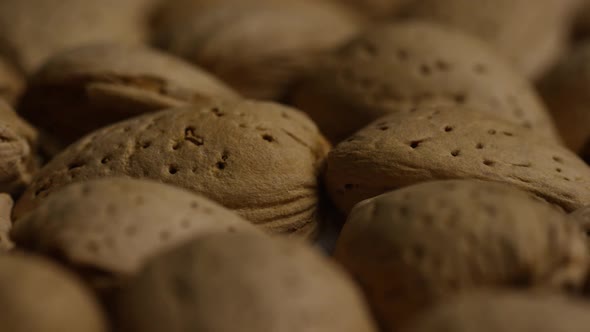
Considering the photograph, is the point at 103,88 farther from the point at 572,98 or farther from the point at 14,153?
the point at 572,98

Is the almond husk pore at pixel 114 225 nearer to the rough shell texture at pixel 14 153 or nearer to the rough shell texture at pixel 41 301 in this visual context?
the rough shell texture at pixel 41 301

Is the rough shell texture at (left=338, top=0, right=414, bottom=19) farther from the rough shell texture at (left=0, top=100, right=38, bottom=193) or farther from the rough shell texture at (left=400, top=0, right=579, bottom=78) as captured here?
the rough shell texture at (left=0, top=100, right=38, bottom=193)

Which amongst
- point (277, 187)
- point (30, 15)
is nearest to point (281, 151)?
point (277, 187)

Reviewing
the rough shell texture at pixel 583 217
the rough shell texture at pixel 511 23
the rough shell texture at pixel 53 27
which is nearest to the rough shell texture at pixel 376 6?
the rough shell texture at pixel 511 23

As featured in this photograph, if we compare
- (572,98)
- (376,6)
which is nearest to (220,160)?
(572,98)

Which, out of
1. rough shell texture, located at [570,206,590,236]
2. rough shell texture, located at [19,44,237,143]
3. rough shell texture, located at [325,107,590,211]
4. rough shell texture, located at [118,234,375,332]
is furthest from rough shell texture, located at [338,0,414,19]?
rough shell texture, located at [118,234,375,332]

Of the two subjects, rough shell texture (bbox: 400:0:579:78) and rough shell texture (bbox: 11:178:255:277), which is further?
rough shell texture (bbox: 400:0:579:78)
